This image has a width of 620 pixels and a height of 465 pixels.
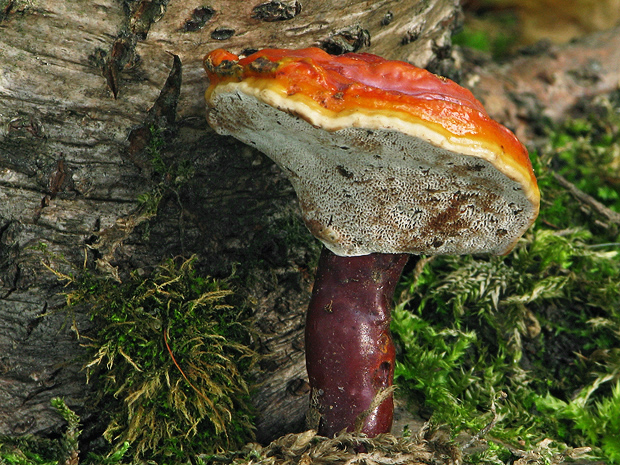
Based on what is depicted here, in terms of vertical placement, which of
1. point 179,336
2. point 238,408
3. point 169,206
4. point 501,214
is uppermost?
point 501,214

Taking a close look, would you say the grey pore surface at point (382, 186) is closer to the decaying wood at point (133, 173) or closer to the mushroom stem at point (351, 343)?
the mushroom stem at point (351, 343)

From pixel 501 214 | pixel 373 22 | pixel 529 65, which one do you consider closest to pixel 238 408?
pixel 501 214

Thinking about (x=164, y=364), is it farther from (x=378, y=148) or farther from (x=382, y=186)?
(x=378, y=148)

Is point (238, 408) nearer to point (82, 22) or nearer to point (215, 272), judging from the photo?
point (215, 272)

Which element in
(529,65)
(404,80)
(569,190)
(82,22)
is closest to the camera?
(404,80)

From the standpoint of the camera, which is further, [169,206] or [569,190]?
[569,190]

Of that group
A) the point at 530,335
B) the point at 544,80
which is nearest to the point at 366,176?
the point at 530,335
